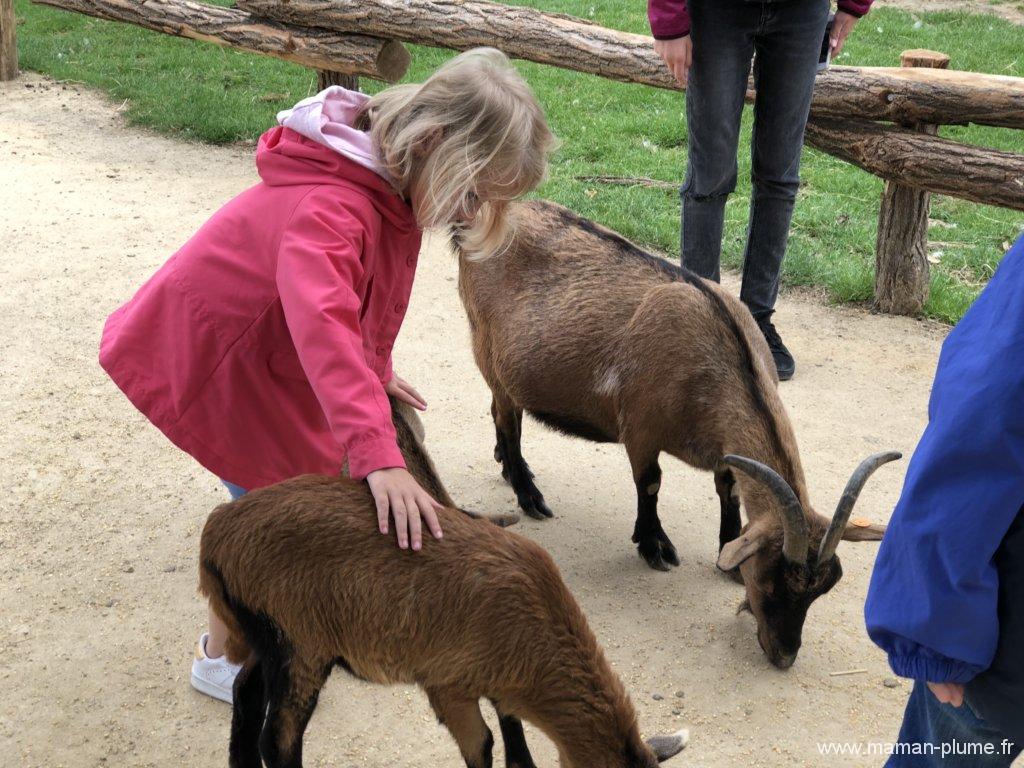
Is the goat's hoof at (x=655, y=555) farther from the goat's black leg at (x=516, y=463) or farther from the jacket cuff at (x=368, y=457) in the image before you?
the jacket cuff at (x=368, y=457)

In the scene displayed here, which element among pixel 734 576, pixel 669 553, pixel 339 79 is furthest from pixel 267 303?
pixel 339 79

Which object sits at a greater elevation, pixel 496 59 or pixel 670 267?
pixel 496 59

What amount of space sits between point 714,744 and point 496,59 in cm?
221

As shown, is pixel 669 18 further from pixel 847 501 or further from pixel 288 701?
pixel 288 701

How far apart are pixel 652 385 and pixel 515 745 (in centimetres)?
157

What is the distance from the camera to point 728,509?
4457mm

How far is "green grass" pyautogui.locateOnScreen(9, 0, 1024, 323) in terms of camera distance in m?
7.75

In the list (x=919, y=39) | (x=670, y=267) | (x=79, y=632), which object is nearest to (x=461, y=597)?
(x=79, y=632)

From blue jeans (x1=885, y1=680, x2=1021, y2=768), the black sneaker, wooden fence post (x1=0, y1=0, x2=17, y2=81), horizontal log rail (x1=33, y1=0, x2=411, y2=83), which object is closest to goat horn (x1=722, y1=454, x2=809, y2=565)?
blue jeans (x1=885, y1=680, x2=1021, y2=768)

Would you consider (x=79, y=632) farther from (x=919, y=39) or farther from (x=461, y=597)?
(x=919, y=39)

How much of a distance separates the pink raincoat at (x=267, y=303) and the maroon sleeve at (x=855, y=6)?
142 inches

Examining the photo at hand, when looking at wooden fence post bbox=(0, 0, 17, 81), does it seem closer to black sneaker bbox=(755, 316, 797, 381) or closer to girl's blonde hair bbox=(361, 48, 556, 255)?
black sneaker bbox=(755, 316, 797, 381)

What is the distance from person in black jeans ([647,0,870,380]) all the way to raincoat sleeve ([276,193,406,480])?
281 cm

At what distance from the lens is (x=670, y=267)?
457cm
